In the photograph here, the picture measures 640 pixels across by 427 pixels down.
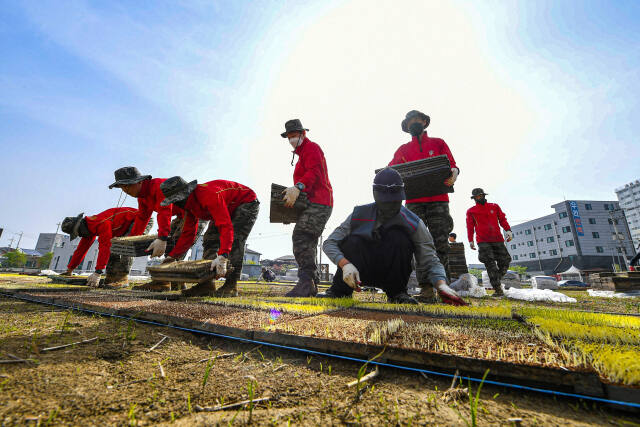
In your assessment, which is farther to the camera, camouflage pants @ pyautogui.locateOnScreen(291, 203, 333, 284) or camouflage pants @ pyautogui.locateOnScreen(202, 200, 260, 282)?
camouflage pants @ pyautogui.locateOnScreen(202, 200, 260, 282)

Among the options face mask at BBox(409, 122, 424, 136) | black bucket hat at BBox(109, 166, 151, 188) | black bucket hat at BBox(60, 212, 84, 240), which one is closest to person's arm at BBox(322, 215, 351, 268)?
face mask at BBox(409, 122, 424, 136)

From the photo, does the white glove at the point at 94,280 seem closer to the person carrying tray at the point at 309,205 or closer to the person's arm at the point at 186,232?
the person's arm at the point at 186,232

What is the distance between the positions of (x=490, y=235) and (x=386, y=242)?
4.41 metres

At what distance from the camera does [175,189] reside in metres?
3.72

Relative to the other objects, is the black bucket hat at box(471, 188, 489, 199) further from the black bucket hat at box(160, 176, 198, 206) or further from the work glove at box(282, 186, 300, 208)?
the black bucket hat at box(160, 176, 198, 206)

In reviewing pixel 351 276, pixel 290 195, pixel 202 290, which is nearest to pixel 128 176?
pixel 202 290

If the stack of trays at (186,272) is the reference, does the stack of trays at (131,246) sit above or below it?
above

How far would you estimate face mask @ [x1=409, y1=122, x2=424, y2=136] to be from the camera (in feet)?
15.2

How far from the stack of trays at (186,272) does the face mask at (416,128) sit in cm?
388

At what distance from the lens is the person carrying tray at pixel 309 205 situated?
3682mm

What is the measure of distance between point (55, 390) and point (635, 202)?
108901mm

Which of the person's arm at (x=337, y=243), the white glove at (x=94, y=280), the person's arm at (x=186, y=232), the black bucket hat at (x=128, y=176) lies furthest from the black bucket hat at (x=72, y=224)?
the person's arm at (x=337, y=243)

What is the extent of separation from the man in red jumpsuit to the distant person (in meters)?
2.82

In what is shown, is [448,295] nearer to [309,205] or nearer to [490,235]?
[309,205]
